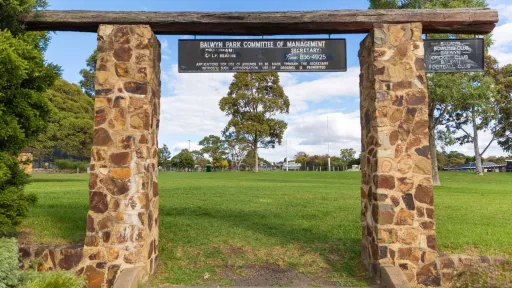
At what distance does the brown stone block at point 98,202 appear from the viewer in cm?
557

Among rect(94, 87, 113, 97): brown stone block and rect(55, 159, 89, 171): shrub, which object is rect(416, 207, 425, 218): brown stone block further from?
rect(55, 159, 89, 171): shrub

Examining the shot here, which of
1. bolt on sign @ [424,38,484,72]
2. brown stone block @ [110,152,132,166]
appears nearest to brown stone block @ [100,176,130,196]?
brown stone block @ [110,152,132,166]

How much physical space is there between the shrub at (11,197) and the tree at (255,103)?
94.1 feet

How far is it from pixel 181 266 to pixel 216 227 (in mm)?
1866

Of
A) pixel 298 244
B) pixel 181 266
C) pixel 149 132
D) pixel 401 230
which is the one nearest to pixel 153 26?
pixel 149 132

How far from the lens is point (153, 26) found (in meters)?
5.98

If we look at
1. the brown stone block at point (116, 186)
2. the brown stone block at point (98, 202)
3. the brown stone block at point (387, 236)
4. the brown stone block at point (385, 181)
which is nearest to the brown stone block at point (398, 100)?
the brown stone block at point (385, 181)

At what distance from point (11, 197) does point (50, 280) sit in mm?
1897

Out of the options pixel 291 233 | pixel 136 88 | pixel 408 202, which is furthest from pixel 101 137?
pixel 408 202

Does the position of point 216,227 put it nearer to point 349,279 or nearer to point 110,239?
point 110,239

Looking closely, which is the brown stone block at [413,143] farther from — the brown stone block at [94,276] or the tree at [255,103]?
the tree at [255,103]

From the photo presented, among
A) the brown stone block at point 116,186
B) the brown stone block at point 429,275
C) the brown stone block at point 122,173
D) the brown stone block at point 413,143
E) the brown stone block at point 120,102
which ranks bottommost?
the brown stone block at point 429,275

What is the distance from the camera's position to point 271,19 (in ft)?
19.4

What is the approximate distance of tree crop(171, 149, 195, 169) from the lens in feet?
222
